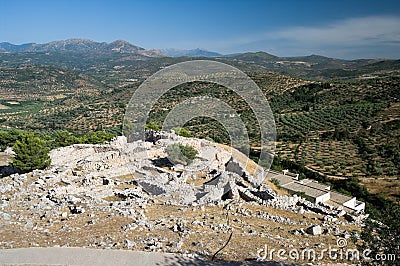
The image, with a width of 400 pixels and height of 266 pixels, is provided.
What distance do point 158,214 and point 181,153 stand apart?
10.2 metres

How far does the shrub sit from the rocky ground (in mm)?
2592

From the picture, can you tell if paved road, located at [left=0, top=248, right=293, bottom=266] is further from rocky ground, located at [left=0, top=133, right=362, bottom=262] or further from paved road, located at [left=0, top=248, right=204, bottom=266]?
rocky ground, located at [left=0, top=133, right=362, bottom=262]

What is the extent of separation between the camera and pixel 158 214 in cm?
1291

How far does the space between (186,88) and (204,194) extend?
185 ft

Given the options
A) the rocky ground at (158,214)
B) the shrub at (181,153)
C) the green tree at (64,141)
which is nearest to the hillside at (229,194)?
the rocky ground at (158,214)

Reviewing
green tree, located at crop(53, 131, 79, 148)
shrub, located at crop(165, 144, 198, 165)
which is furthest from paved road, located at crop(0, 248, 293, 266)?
green tree, located at crop(53, 131, 79, 148)

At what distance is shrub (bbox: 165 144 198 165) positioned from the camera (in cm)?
2258

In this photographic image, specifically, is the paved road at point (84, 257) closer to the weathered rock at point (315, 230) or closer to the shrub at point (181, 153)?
the weathered rock at point (315, 230)

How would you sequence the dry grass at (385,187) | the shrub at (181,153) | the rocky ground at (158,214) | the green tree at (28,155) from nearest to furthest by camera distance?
the rocky ground at (158,214) < the green tree at (28,155) < the shrub at (181,153) < the dry grass at (385,187)

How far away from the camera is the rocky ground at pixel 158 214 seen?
34.0 ft

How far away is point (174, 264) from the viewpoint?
29.1 feet

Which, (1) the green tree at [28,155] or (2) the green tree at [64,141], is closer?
(1) the green tree at [28,155]

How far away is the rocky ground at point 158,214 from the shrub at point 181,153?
259 cm

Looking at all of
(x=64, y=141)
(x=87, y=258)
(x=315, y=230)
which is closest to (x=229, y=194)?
(x=315, y=230)
